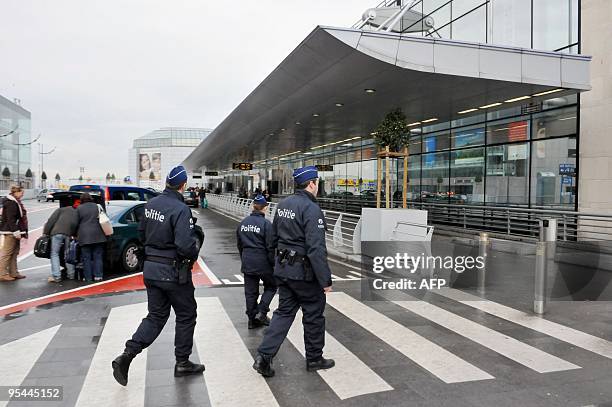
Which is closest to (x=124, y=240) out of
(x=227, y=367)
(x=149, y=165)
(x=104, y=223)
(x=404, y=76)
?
(x=104, y=223)

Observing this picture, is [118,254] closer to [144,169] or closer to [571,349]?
[571,349]

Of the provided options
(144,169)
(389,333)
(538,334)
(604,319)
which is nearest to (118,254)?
(389,333)

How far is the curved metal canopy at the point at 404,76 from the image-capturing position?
11031 mm

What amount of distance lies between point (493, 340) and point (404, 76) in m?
8.11

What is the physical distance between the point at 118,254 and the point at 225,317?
466 cm

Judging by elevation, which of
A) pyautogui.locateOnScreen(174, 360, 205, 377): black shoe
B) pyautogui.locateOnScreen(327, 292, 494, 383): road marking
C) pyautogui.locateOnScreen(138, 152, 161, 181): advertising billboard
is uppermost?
pyautogui.locateOnScreen(138, 152, 161, 181): advertising billboard

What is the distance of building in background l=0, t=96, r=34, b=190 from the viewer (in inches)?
3179

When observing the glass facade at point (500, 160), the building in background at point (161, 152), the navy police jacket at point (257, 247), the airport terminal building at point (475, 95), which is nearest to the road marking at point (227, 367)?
the navy police jacket at point (257, 247)

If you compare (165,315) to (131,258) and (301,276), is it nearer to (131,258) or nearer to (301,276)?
(301,276)

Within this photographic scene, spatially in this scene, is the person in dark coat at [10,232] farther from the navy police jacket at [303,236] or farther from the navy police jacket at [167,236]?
the navy police jacket at [303,236]

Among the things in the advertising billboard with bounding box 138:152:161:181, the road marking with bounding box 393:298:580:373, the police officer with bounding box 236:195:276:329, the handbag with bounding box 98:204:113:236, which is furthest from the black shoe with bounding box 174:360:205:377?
the advertising billboard with bounding box 138:152:161:181

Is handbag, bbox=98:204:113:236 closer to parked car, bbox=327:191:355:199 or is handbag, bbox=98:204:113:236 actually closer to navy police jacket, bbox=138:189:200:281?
navy police jacket, bbox=138:189:200:281

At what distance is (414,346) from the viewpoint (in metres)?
5.61

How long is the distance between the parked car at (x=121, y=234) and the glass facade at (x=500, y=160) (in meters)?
13.1
